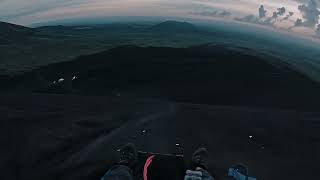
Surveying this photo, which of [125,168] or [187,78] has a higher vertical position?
[125,168]

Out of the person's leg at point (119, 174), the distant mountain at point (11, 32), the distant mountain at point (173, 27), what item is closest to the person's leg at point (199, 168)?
the person's leg at point (119, 174)

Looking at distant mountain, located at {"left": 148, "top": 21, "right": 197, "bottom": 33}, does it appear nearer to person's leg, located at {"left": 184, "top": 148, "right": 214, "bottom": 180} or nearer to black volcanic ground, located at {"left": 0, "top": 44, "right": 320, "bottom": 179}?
black volcanic ground, located at {"left": 0, "top": 44, "right": 320, "bottom": 179}

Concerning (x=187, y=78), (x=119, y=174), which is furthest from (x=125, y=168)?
(x=187, y=78)

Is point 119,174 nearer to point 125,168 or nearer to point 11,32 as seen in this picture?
point 125,168

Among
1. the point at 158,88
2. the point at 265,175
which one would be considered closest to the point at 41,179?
the point at 265,175

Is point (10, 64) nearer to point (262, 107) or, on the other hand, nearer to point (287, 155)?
point (262, 107)

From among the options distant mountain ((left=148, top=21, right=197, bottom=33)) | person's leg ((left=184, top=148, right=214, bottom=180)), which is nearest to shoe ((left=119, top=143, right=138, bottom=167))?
person's leg ((left=184, top=148, right=214, bottom=180))
